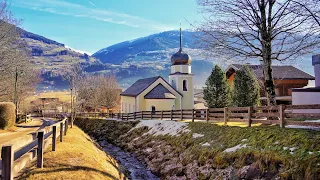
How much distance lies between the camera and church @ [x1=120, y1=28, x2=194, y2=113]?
3934cm

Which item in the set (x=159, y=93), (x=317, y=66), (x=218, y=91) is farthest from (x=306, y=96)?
(x=159, y=93)

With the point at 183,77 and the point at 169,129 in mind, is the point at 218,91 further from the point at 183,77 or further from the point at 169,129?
the point at 169,129

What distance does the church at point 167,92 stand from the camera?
129 feet

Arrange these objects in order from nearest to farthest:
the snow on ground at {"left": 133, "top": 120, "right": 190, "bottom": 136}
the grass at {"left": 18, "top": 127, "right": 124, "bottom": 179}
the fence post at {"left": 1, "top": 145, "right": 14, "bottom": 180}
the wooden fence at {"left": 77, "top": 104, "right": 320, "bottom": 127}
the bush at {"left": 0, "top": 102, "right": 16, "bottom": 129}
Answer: the fence post at {"left": 1, "top": 145, "right": 14, "bottom": 180} < the grass at {"left": 18, "top": 127, "right": 124, "bottom": 179} < the wooden fence at {"left": 77, "top": 104, "right": 320, "bottom": 127} < the snow on ground at {"left": 133, "top": 120, "right": 190, "bottom": 136} < the bush at {"left": 0, "top": 102, "right": 16, "bottom": 129}

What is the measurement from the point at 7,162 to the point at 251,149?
312 inches

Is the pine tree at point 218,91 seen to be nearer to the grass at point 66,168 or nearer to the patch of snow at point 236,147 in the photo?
the patch of snow at point 236,147

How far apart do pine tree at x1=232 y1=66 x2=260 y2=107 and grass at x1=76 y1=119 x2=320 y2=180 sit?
40.4ft

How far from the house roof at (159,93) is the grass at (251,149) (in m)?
20.5

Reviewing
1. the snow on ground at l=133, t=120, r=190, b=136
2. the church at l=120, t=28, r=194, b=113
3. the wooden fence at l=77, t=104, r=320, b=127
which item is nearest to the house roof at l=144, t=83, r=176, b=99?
the church at l=120, t=28, r=194, b=113

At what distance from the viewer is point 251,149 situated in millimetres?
9703

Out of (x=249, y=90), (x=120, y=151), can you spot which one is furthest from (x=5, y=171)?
(x=249, y=90)

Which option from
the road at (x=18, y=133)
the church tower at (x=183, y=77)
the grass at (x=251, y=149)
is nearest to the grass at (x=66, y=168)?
the grass at (x=251, y=149)

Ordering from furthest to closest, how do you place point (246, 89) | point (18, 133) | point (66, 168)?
point (246, 89), point (18, 133), point (66, 168)

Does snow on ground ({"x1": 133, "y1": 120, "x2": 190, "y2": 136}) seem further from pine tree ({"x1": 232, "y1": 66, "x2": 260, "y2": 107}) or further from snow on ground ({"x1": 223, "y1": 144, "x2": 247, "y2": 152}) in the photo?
pine tree ({"x1": 232, "y1": 66, "x2": 260, "y2": 107})
